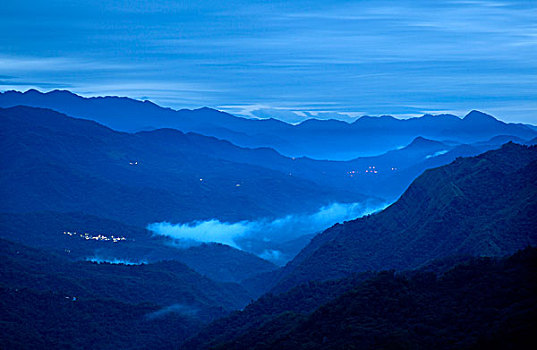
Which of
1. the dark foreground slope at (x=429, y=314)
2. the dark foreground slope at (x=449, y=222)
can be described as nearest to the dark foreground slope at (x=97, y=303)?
the dark foreground slope at (x=449, y=222)

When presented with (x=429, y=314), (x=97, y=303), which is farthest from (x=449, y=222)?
(x=97, y=303)

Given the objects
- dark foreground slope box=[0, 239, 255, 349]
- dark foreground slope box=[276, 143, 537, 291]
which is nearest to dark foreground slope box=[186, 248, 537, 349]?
dark foreground slope box=[276, 143, 537, 291]

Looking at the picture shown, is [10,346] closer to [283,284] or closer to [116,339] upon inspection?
[116,339]

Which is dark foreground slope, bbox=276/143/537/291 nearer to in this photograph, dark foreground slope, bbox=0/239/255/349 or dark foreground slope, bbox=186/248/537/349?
dark foreground slope, bbox=186/248/537/349

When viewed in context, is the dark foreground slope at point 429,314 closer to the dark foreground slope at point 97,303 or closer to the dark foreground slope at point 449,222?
the dark foreground slope at point 449,222


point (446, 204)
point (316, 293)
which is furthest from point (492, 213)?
point (316, 293)

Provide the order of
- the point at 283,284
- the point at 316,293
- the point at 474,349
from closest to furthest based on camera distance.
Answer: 1. the point at 474,349
2. the point at 316,293
3. the point at 283,284
